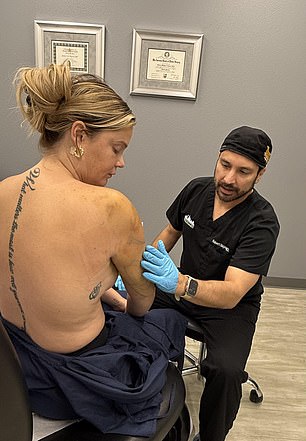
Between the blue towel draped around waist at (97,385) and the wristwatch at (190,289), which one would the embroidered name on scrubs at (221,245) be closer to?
the wristwatch at (190,289)

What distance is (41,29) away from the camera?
2.29 meters

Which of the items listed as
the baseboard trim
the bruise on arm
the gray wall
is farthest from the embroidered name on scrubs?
the baseboard trim

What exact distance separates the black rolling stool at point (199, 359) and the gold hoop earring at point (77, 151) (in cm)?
88

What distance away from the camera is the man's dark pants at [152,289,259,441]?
138 centimetres

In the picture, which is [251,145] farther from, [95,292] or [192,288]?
[95,292]

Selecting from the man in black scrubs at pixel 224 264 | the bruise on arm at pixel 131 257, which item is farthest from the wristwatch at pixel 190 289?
the bruise on arm at pixel 131 257

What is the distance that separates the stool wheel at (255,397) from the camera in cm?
184

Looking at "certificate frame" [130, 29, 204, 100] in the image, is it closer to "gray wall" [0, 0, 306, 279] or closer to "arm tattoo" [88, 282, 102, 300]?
"gray wall" [0, 0, 306, 279]

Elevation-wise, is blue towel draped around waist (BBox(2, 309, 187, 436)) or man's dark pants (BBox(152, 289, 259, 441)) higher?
blue towel draped around waist (BBox(2, 309, 187, 436))

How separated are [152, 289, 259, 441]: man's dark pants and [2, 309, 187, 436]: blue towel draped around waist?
0.36 meters

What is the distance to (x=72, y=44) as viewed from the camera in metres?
2.31

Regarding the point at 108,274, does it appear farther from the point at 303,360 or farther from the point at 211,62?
the point at 211,62

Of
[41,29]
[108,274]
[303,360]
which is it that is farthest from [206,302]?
[41,29]

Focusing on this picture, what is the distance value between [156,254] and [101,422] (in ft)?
1.60
